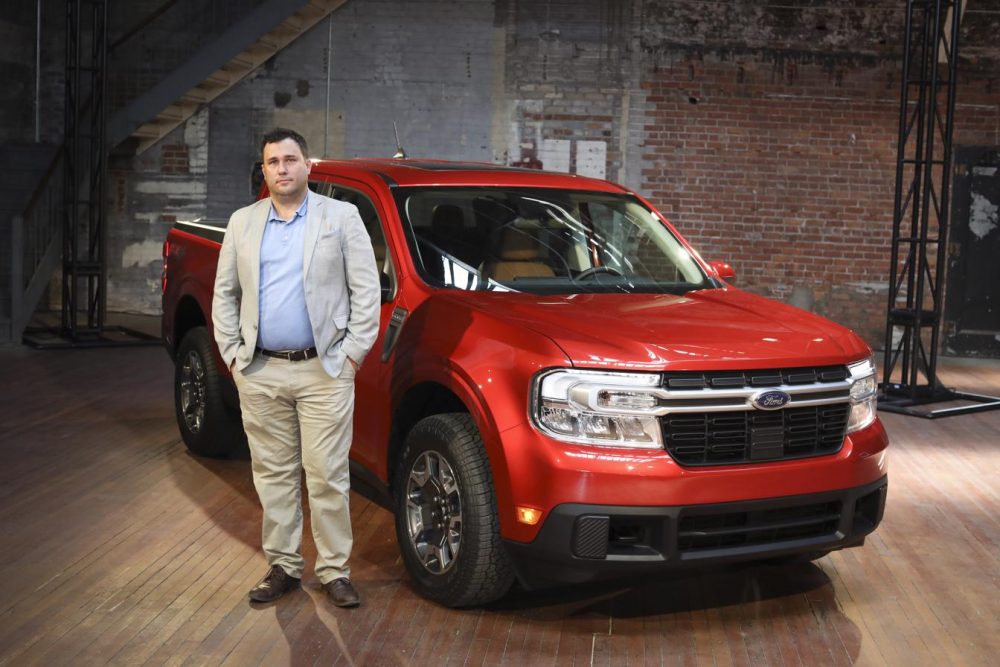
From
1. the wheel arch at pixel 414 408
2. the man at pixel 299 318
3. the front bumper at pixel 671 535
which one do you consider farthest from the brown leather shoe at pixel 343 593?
the front bumper at pixel 671 535

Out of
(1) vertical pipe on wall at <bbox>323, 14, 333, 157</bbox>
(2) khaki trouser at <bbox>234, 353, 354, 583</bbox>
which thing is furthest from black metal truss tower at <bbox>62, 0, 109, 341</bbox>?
(2) khaki trouser at <bbox>234, 353, 354, 583</bbox>

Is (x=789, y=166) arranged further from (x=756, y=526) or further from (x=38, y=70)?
(x=756, y=526)

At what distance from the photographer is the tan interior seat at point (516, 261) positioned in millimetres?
5277

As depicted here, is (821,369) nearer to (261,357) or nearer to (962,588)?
(962,588)

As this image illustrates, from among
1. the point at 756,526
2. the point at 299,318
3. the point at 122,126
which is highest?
the point at 122,126

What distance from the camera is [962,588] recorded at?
5.34m

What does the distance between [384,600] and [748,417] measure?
5.38ft

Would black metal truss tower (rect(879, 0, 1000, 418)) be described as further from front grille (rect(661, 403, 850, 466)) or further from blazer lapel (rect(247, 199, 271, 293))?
blazer lapel (rect(247, 199, 271, 293))

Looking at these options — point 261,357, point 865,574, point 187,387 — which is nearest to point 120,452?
point 187,387

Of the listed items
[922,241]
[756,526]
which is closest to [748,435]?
[756,526]

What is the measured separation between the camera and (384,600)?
488 centimetres

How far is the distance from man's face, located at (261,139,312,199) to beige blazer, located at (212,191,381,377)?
0.34 feet

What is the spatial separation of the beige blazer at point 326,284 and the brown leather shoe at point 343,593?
0.88m

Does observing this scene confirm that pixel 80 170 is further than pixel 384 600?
Yes
